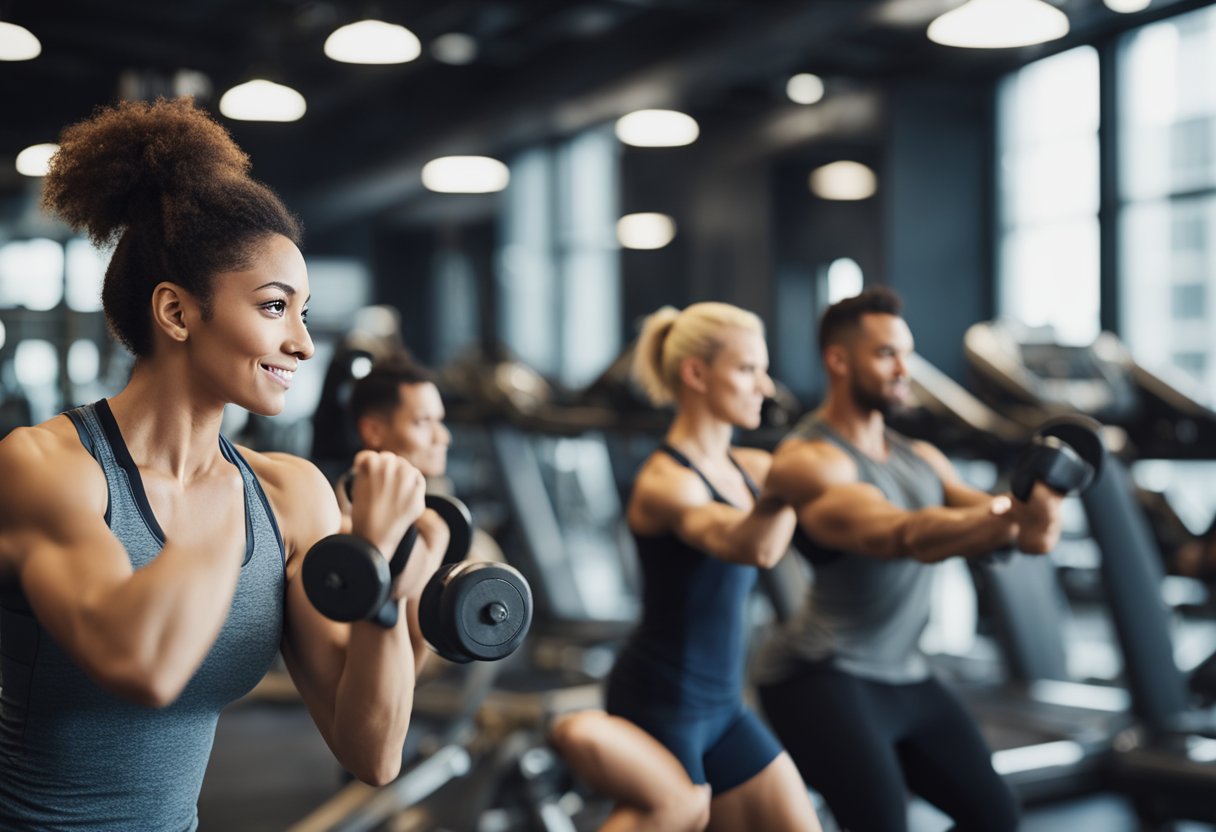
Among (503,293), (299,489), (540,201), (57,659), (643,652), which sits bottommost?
(643,652)

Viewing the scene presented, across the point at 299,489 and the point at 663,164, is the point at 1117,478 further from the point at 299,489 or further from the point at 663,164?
the point at 663,164

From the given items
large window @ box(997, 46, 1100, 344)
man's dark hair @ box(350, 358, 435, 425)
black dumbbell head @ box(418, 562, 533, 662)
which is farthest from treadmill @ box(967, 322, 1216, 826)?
large window @ box(997, 46, 1100, 344)

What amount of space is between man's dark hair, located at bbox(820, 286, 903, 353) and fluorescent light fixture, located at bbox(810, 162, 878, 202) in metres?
7.58

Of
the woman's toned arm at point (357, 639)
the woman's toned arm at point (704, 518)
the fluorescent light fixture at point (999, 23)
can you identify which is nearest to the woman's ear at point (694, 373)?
the woman's toned arm at point (704, 518)

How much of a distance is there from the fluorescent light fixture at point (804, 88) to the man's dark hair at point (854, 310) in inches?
269

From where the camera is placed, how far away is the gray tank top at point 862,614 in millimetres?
2643

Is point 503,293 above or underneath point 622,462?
above

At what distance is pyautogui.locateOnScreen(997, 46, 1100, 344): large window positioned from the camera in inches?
330

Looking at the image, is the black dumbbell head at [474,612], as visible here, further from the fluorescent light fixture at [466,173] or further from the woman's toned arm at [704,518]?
the fluorescent light fixture at [466,173]

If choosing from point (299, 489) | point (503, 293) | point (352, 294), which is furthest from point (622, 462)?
point (352, 294)

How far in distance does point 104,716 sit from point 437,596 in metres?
0.43

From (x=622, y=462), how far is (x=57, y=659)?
20.1 feet

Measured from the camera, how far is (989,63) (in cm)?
892

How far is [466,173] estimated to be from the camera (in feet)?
27.6
